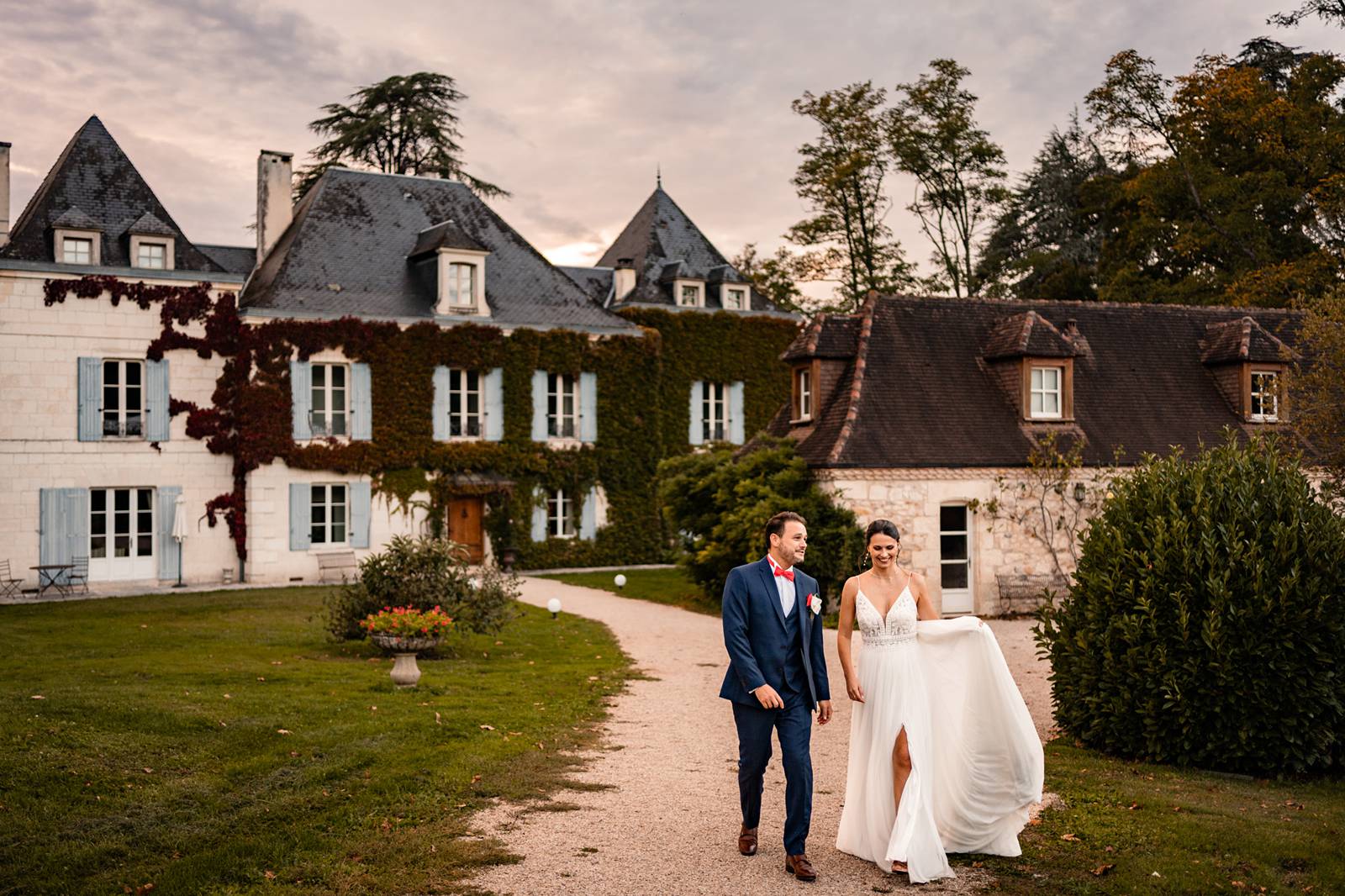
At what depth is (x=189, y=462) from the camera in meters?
24.3

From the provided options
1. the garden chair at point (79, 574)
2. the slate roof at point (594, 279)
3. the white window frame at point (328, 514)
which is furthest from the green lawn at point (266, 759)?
the slate roof at point (594, 279)

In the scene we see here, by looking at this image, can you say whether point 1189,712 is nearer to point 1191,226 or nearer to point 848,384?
point 848,384

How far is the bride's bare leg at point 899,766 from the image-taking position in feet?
20.7

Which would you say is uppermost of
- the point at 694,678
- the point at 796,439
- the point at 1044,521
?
the point at 796,439

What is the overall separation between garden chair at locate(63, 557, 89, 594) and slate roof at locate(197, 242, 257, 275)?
8.08m

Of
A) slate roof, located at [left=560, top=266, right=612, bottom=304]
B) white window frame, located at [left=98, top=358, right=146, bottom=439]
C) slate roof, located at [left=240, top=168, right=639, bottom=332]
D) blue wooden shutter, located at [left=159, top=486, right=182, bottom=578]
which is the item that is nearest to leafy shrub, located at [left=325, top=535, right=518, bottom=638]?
blue wooden shutter, located at [left=159, top=486, right=182, bottom=578]

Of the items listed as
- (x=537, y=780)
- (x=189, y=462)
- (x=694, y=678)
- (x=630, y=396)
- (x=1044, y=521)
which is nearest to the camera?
(x=537, y=780)

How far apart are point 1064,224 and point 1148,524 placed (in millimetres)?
32594

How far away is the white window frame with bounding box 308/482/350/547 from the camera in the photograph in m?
25.1

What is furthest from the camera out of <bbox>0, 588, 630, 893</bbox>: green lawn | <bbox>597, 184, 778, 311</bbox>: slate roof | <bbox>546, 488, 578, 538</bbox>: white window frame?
<bbox>597, 184, 778, 311</bbox>: slate roof

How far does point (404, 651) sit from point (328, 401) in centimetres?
1444

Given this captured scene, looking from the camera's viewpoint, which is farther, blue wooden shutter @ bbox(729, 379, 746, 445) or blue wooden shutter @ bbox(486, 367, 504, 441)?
blue wooden shutter @ bbox(729, 379, 746, 445)

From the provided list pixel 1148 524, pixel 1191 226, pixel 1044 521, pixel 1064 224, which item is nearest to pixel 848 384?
pixel 1044 521

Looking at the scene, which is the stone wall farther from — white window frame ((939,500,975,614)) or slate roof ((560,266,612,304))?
white window frame ((939,500,975,614))
